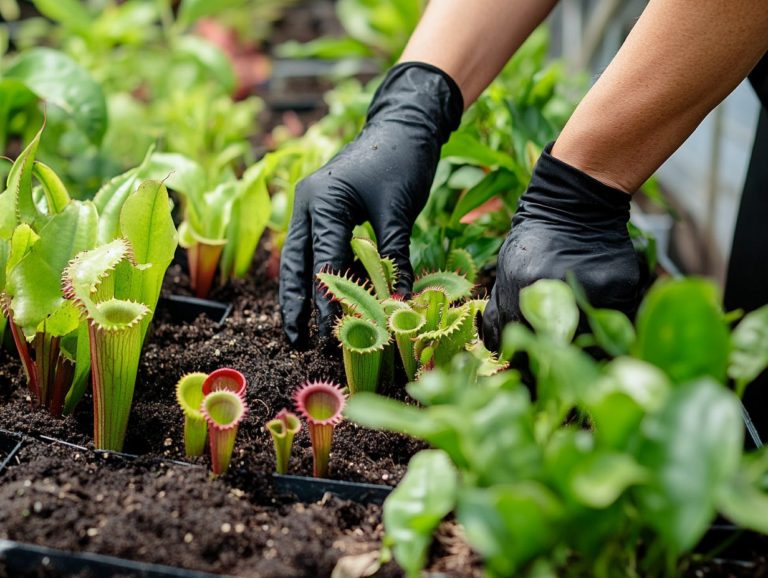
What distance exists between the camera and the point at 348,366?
109 cm

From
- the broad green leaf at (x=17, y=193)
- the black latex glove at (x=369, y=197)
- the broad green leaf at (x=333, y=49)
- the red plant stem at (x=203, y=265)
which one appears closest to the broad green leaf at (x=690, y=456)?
the black latex glove at (x=369, y=197)

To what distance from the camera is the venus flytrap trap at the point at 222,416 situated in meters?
0.90

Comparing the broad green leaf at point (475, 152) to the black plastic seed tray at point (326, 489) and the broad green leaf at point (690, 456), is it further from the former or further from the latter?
the broad green leaf at point (690, 456)

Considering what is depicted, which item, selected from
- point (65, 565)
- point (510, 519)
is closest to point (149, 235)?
point (65, 565)

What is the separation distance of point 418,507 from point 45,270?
0.62 m

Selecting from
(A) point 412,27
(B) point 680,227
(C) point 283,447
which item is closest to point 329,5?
(A) point 412,27

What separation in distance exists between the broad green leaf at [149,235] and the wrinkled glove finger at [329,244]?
0.77ft

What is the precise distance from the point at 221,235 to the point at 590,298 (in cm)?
72

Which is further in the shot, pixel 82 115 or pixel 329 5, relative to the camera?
pixel 329 5

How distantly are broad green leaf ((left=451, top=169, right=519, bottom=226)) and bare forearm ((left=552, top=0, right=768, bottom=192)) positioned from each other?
279 millimetres

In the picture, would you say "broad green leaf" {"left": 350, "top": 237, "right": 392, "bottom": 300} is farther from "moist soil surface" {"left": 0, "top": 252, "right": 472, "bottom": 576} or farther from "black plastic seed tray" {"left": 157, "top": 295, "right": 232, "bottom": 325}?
"black plastic seed tray" {"left": 157, "top": 295, "right": 232, "bottom": 325}

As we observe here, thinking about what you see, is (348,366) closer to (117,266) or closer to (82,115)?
(117,266)

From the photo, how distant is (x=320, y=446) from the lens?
95 centimetres

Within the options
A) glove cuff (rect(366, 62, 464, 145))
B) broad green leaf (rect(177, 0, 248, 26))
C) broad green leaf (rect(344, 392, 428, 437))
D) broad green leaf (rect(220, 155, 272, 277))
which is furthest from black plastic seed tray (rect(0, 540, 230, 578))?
broad green leaf (rect(177, 0, 248, 26))
